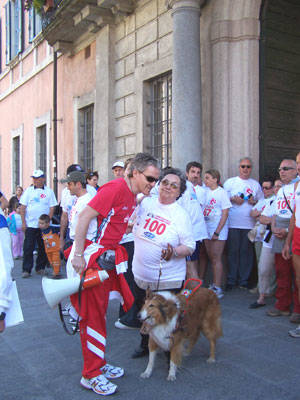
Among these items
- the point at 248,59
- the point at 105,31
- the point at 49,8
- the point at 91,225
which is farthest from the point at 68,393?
the point at 49,8

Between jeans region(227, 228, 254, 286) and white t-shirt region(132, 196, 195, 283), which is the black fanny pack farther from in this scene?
jeans region(227, 228, 254, 286)

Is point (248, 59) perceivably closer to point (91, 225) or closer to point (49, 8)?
point (91, 225)

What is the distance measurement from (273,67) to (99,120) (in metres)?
5.09

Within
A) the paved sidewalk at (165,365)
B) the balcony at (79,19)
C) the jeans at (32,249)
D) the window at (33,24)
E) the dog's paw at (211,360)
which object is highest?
the window at (33,24)

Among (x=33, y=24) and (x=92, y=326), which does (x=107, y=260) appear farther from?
(x=33, y=24)

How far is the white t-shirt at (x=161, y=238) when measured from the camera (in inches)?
144

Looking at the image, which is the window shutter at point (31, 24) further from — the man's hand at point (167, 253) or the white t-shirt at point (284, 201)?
the man's hand at point (167, 253)

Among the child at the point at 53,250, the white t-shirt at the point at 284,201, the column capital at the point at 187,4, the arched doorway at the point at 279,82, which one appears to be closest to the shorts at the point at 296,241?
the white t-shirt at the point at 284,201

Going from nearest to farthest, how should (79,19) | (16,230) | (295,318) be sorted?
(295,318)
(16,230)
(79,19)

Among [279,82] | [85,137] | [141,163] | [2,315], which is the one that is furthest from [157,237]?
[85,137]

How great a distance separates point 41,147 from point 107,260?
45.9ft

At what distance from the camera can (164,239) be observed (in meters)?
3.65

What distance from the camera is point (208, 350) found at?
418 cm

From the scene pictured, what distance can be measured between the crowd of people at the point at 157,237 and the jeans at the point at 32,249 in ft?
0.07
